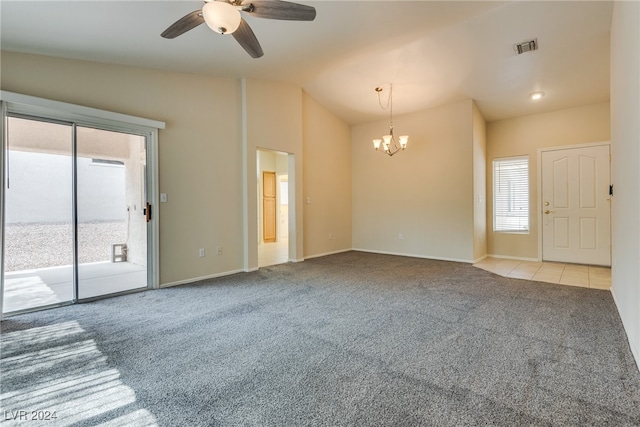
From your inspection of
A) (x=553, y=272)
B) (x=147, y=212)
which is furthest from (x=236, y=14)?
(x=553, y=272)

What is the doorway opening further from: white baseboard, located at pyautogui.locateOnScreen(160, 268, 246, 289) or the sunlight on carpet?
the sunlight on carpet

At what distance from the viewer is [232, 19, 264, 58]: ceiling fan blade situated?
2.27 metres

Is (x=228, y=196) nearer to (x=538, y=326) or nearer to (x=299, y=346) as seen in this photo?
(x=299, y=346)

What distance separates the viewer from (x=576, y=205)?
508 centimetres

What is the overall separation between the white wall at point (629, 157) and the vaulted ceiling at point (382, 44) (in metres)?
0.84

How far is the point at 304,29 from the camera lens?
322 centimetres

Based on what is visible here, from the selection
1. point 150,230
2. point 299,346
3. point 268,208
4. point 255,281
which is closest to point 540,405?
point 299,346

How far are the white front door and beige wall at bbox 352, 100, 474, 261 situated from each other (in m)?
1.54

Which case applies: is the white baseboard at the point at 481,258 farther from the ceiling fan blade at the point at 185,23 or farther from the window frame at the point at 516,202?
the ceiling fan blade at the point at 185,23

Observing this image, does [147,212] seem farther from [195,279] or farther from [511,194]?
[511,194]

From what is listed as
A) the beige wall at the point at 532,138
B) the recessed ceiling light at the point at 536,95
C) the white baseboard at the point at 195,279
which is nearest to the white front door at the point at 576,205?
the beige wall at the point at 532,138

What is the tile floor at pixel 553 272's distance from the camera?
3.94 meters

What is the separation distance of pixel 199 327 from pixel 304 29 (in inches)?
128

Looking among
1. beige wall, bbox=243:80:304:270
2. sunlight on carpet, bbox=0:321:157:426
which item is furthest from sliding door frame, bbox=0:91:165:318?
beige wall, bbox=243:80:304:270
